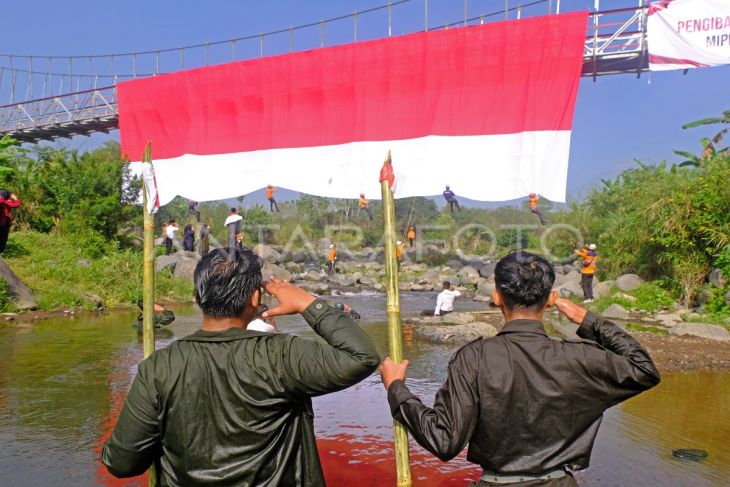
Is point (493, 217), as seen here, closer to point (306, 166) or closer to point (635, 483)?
point (306, 166)

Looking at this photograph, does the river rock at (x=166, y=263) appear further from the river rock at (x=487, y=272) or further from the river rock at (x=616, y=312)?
the river rock at (x=616, y=312)

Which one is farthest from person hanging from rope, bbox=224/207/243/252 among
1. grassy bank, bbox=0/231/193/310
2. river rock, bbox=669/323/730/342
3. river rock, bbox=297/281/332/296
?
river rock, bbox=669/323/730/342

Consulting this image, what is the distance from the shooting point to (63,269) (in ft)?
55.9

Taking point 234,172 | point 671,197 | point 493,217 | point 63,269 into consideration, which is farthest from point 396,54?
point 493,217

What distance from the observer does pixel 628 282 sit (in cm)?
1692

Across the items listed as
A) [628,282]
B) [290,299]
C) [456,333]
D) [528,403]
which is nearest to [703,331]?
[456,333]

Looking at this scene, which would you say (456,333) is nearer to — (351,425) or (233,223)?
(351,425)

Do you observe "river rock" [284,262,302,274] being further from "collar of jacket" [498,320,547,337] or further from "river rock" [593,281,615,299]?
"collar of jacket" [498,320,547,337]

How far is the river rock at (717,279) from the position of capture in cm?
1384

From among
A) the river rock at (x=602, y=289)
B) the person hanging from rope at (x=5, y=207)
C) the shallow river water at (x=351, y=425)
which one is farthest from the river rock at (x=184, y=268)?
the person hanging from rope at (x=5, y=207)

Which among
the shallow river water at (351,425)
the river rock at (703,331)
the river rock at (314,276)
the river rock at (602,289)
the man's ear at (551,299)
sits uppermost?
the man's ear at (551,299)

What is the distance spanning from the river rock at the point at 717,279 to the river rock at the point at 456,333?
16.9 ft

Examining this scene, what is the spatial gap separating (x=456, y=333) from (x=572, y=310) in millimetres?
9611

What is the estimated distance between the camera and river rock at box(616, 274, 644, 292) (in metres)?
16.8
